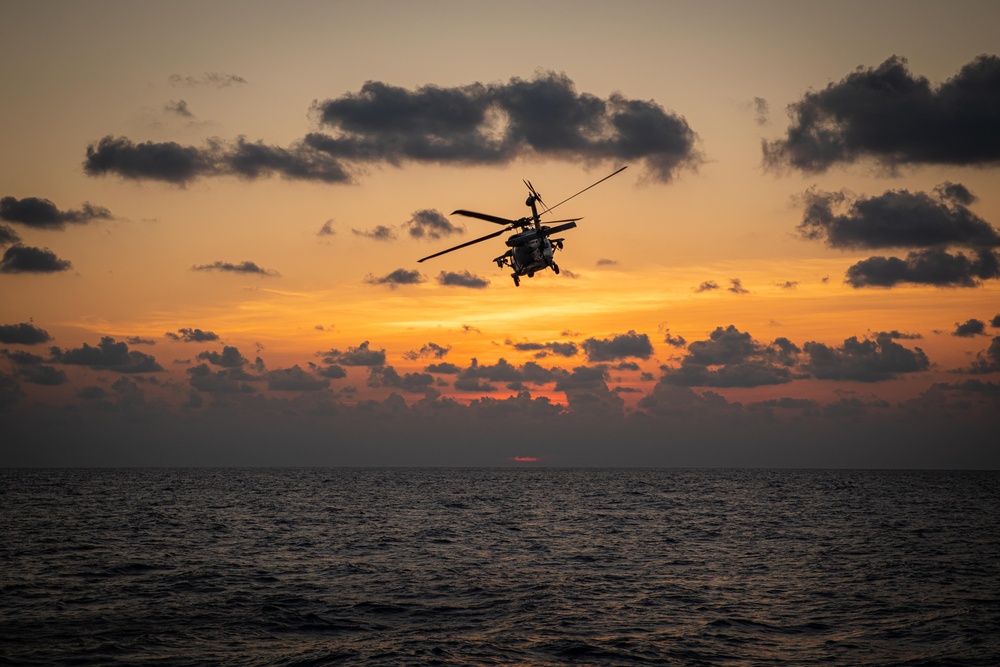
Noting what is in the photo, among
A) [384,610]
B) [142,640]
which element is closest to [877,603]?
[384,610]

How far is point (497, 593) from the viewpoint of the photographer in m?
52.8

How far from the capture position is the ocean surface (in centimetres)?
3894

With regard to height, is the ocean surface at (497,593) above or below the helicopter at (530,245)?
below

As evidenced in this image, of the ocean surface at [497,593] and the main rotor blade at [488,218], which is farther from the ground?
the main rotor blade at [488,218]

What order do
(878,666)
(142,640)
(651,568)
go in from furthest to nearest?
(651,568)
(142,640)
(878,666)

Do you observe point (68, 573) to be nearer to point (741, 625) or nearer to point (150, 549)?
point (150, 549)

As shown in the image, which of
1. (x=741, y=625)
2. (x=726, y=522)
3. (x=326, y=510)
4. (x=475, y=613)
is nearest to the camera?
(x=741, y=625)

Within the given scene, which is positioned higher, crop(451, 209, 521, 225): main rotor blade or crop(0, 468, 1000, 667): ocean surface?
crop(451, 209, 521, 225): main rotor blade

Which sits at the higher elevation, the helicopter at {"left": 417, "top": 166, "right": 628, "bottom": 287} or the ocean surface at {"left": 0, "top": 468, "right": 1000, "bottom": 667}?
the helicopter at {"left": 417, "top": 166, "right": 628, "bottom": 287}

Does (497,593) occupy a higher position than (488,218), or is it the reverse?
(488,218)

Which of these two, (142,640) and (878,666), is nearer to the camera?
(878,666)

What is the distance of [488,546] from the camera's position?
76500 mm

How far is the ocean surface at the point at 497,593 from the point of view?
3894cm

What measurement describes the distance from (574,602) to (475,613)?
6424 mm
